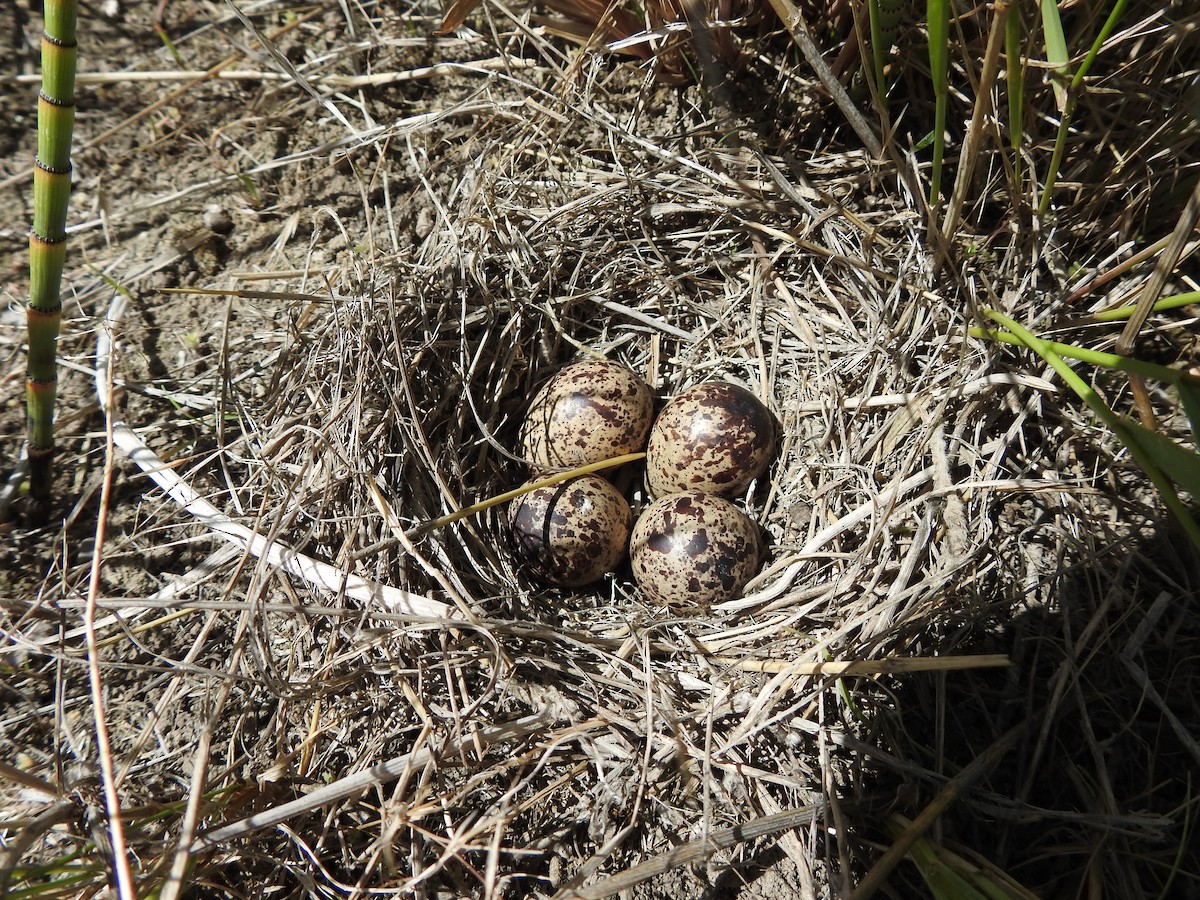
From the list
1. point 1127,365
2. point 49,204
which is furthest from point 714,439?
point 49,204

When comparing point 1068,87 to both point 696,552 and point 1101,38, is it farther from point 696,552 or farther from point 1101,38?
point 696,552

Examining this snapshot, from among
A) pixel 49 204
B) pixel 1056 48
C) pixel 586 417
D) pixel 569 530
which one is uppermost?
pixel 1056 48

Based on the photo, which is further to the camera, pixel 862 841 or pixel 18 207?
pixel 18 207

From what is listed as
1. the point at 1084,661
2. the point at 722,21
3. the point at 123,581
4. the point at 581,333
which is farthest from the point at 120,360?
the point at 1084,661

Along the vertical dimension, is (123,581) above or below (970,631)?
below

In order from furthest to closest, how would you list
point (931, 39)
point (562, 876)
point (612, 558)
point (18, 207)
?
point (18, 207), point (612, 558), point (562, 876), point (931, 39)

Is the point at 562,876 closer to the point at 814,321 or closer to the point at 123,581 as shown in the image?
the point at 123,581

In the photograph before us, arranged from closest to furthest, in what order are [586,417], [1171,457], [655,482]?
[1171,457] → [586,417] → [655,482]

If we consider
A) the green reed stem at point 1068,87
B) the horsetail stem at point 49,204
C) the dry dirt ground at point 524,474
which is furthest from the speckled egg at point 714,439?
the horsetail stem at point 49,204
